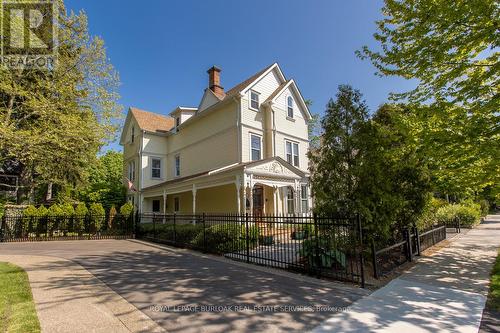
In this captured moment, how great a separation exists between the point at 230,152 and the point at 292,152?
16.3ft

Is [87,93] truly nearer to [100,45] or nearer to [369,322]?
[100,45]

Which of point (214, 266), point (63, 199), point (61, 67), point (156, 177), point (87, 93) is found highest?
point (61, 67)

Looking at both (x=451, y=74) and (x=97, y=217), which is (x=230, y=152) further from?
(x=451, y=74)

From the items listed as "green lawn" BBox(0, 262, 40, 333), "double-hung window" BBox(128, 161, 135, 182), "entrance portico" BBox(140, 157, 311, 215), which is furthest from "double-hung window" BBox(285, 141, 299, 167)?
"green lawn" BBox(0, 262, 40, 333)

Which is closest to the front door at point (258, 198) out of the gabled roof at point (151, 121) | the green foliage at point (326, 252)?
the green foliage at point (326, 252)

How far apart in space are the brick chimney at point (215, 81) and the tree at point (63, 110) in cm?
689

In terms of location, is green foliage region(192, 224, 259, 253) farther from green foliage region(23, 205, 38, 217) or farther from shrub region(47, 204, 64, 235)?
green foliage region(23, 205, 38, 217)

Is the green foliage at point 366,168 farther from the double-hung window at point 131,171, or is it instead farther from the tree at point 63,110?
the double-hung window at point 131,171

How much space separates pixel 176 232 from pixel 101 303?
7800 mm

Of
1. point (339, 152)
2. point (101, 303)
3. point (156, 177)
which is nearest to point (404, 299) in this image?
point (339, 152)

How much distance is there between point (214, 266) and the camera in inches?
316

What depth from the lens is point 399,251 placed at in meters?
8.71

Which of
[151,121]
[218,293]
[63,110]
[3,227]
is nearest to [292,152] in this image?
[151,121]

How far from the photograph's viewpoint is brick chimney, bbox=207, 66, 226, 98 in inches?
826
